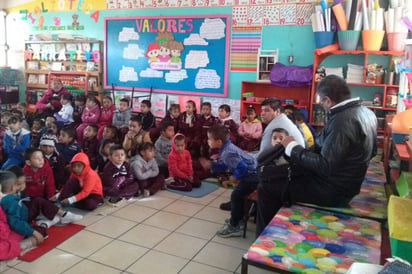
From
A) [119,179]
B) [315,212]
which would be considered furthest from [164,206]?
[315,212]

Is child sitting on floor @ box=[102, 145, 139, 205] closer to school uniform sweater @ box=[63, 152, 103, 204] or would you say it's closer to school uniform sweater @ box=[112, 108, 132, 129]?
school uniform sweater @ box=[63, 152, 103, 204]

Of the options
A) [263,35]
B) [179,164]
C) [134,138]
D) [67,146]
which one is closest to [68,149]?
[67,146]

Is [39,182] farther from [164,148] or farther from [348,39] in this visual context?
[348,39]

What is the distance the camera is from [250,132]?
559 cm

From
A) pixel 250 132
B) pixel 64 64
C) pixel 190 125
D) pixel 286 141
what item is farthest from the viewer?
pixel 64 64

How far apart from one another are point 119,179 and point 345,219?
2.52 metres

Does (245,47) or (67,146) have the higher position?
(245,47)

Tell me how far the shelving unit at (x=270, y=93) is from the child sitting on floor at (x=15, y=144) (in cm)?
309

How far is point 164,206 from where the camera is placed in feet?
13.3

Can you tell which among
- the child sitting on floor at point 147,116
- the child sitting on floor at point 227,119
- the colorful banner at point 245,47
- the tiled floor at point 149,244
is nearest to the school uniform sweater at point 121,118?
the child sitting on floor at point 147,116

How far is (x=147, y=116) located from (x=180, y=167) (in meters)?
1.97

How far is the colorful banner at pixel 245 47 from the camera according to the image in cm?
589

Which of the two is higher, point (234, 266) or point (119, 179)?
point (119, 179)

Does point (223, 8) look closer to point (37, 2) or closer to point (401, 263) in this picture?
point (37, 2)
